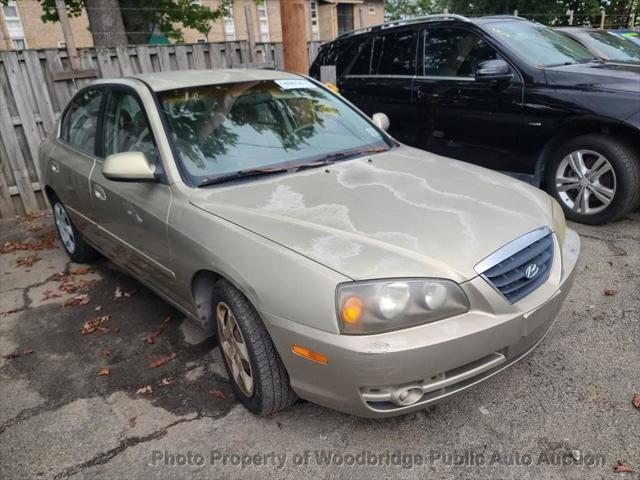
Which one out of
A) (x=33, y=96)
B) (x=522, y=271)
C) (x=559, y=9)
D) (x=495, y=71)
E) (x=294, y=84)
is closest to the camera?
(x=522, y=271)

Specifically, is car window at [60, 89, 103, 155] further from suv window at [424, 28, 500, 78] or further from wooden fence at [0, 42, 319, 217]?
suv window at [424, 28, 500, 78]

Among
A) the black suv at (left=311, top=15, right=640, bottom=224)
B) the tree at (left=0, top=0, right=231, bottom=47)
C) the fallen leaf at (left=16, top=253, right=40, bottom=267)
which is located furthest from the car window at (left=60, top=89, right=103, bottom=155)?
the tree at (left=0, top=0, right=231, bottom=47)

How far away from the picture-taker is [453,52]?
5.16 meters

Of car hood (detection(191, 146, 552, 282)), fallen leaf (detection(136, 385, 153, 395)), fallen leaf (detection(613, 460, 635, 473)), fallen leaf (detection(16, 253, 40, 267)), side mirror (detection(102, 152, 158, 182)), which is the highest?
side mirror (detection(102, 152, 158, 182))

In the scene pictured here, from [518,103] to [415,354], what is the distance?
3.50m

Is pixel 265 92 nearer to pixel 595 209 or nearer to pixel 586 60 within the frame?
pixel 595 209

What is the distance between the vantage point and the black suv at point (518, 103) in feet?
13.7

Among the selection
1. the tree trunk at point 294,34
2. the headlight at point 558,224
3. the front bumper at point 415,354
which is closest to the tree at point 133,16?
the tree trunk at point 294,34

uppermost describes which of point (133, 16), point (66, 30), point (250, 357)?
point (133, 16)

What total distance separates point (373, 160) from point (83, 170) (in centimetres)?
217

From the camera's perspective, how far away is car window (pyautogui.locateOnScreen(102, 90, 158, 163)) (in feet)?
9.89

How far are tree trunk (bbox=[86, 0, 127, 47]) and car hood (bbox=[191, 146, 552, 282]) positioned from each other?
6.31 metres

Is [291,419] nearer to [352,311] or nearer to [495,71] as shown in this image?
[352,311]

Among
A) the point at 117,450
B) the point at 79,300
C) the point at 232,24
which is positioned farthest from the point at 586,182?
the point at 232,24
